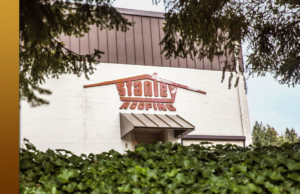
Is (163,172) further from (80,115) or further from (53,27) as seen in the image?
(80,115)

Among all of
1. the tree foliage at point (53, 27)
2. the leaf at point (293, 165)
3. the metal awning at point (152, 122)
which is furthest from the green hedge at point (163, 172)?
the metal awning at point (152, 122)

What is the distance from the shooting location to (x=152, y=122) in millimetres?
8867

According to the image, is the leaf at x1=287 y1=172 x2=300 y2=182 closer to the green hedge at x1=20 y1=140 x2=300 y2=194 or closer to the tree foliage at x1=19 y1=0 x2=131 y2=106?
the green hedge at x1=20 y1=140 x2=300 y2=194

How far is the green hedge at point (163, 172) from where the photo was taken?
3559mm

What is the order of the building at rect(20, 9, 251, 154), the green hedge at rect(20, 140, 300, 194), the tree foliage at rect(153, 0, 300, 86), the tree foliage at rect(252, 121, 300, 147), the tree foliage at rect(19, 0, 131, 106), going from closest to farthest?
the green hedge at rect(20, 140, 300, 194), the tree foliage at rect(19, 0, 131, 106), the tree foliage at rect(153, 0, 300, 86), the building at rect(20, 9, 251, 154), the tree foliage at rect(252, 121, 300, 147)

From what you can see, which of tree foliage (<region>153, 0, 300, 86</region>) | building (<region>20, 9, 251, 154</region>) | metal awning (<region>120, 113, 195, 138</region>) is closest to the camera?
tree foliage (<region>153, 0, 300, 86</region>)

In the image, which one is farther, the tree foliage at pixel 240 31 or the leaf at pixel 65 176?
the tree foliage at pixel 240 31

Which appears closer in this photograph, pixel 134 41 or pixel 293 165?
pixel 293 165

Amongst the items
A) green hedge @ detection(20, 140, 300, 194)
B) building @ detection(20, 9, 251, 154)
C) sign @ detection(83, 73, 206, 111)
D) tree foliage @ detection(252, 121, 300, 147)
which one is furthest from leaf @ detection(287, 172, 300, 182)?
tree foliage @ detection(252, 121, 300, 147)

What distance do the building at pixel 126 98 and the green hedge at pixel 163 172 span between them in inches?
111

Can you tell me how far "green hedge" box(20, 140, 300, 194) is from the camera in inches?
140

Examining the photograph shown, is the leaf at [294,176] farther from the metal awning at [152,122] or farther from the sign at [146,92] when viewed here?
the sign at [146,92]

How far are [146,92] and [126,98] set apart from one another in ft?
3.25

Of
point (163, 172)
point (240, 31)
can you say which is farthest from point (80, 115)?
point (163, 172)
